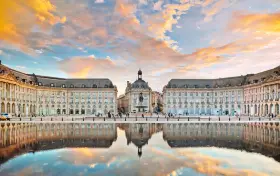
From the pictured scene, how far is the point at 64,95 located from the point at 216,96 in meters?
73.0

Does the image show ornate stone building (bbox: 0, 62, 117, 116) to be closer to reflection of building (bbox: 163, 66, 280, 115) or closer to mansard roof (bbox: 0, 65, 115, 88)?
mansard roof (bbox: 0, 65, 115, 88)

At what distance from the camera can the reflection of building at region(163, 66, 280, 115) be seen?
9506 centimetres

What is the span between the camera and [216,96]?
113312 millimetres

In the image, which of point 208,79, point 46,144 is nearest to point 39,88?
point 208,79

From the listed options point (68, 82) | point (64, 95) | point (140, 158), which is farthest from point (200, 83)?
point (140, 158)

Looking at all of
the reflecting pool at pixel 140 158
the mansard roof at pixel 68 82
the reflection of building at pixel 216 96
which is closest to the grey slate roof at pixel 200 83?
the reflection of building at pixel 216 96

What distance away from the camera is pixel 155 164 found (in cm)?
1398

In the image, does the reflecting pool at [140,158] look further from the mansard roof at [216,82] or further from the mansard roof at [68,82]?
the mansard roof at [68,82]

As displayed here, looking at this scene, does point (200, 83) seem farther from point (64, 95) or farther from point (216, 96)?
point (64, 95)

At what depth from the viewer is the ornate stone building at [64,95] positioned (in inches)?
3758

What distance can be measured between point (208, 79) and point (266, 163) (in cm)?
11056

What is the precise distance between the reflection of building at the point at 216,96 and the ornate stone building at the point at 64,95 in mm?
31034

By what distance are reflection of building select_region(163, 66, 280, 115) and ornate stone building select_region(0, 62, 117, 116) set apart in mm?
31034

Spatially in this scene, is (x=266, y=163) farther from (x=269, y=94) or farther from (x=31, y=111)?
(x=31, y=111)
